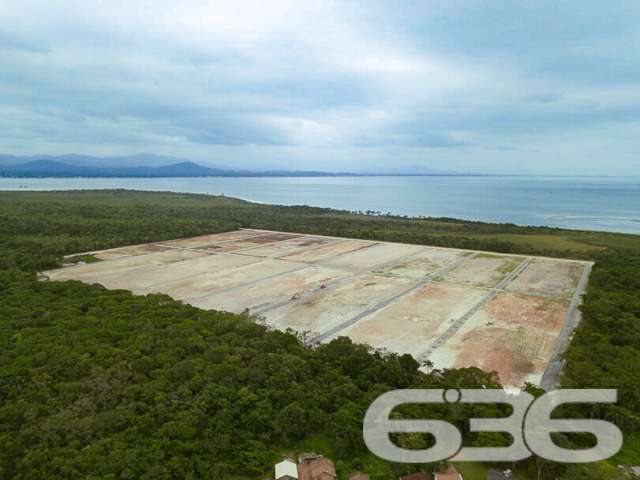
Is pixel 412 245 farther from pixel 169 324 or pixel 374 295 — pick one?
pixel 169 324

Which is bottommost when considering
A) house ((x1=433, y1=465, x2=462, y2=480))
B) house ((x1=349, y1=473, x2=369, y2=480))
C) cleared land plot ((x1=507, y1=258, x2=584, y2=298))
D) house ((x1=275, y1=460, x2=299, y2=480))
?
house ((x1=275, y1=460, x2=299, y2=480))

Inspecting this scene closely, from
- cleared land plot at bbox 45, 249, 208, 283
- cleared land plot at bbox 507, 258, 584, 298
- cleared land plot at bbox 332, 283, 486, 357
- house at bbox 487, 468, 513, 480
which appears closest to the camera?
house at bbox 487, 468, 513, 480

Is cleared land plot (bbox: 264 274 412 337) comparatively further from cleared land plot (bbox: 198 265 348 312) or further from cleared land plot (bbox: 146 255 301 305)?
cleared land plot (bbox: 146 255 301 305)

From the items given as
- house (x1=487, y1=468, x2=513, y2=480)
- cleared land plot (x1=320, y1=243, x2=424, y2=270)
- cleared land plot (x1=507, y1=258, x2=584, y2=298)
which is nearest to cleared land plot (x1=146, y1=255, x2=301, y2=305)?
cleared land plot (x1=320, y1=243, x2=424, y2=270)

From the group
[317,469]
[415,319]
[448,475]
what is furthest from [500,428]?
[415,319]

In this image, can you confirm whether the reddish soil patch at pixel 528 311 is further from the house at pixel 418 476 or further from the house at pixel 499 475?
the house at pixel 418 476
